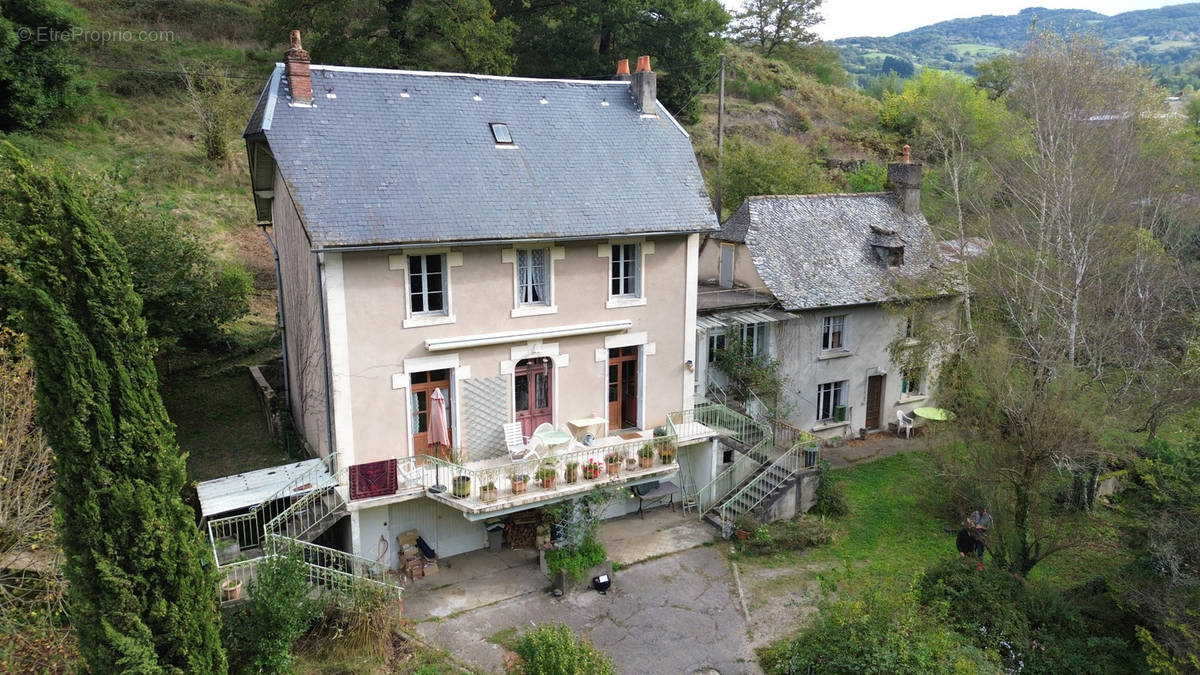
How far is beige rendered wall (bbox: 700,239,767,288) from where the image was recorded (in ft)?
76.2

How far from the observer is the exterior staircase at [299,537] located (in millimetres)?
13297

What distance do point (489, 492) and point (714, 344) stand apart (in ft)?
30.3

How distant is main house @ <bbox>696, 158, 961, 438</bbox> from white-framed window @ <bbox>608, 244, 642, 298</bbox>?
161 inches

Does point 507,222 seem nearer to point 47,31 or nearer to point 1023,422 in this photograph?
point 1023,422

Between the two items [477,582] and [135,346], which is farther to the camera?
[477,582]

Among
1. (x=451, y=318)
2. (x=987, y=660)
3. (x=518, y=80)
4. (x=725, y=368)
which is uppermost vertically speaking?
(x=518, y=80)

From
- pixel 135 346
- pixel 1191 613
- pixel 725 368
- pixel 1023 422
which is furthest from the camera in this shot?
pixel 725 368

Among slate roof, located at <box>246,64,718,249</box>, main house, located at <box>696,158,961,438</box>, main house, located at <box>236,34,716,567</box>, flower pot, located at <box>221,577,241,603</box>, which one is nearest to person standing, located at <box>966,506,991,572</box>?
main house, located at <box>236,34,716,567</box>

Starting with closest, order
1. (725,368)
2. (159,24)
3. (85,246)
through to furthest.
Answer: (85,246) < (725,368) < (159,24)

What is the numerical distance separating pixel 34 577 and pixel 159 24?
34.4m

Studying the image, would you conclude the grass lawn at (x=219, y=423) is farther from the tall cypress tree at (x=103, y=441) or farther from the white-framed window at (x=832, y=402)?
the white-framed window at (x=832, y=402)

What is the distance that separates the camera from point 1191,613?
41.3 feet

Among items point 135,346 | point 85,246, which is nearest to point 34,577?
point 135,346

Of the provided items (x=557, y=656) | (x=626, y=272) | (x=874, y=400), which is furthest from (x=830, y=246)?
(x=557, y=656)
